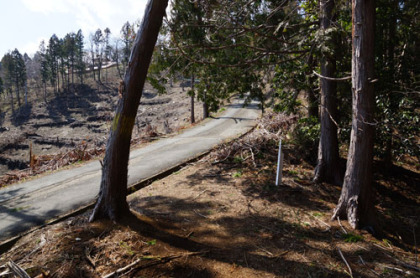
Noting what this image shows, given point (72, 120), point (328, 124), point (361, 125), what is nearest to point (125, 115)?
point (361, 125)

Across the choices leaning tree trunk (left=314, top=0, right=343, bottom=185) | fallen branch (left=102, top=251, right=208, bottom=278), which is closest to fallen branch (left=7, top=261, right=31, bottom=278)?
fallen branch (left=102, top=251, right=208, bottom=278)

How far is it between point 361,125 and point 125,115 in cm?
438

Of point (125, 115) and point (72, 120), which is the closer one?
point (125, 115)

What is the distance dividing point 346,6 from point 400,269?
251 inches

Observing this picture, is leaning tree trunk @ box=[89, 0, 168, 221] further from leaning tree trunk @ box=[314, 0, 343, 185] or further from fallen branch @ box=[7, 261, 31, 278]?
leaning tree trunk @ box=[314, 0, 343, 185]

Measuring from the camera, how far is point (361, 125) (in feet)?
17.1

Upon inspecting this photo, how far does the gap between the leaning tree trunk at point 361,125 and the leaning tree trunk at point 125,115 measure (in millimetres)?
3631

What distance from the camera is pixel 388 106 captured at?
7.36m

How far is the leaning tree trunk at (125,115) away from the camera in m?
4.56

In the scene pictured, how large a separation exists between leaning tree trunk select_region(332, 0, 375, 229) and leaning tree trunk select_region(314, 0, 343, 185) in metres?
1.56

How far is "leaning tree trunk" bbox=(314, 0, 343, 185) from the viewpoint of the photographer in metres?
6.93

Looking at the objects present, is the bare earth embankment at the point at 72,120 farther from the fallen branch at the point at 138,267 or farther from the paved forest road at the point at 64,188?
the fallen branch at the point at 138,267

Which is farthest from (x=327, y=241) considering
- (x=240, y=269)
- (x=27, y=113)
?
(x=27, y=113)

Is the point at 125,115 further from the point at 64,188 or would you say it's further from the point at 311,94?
the point at 311,94
